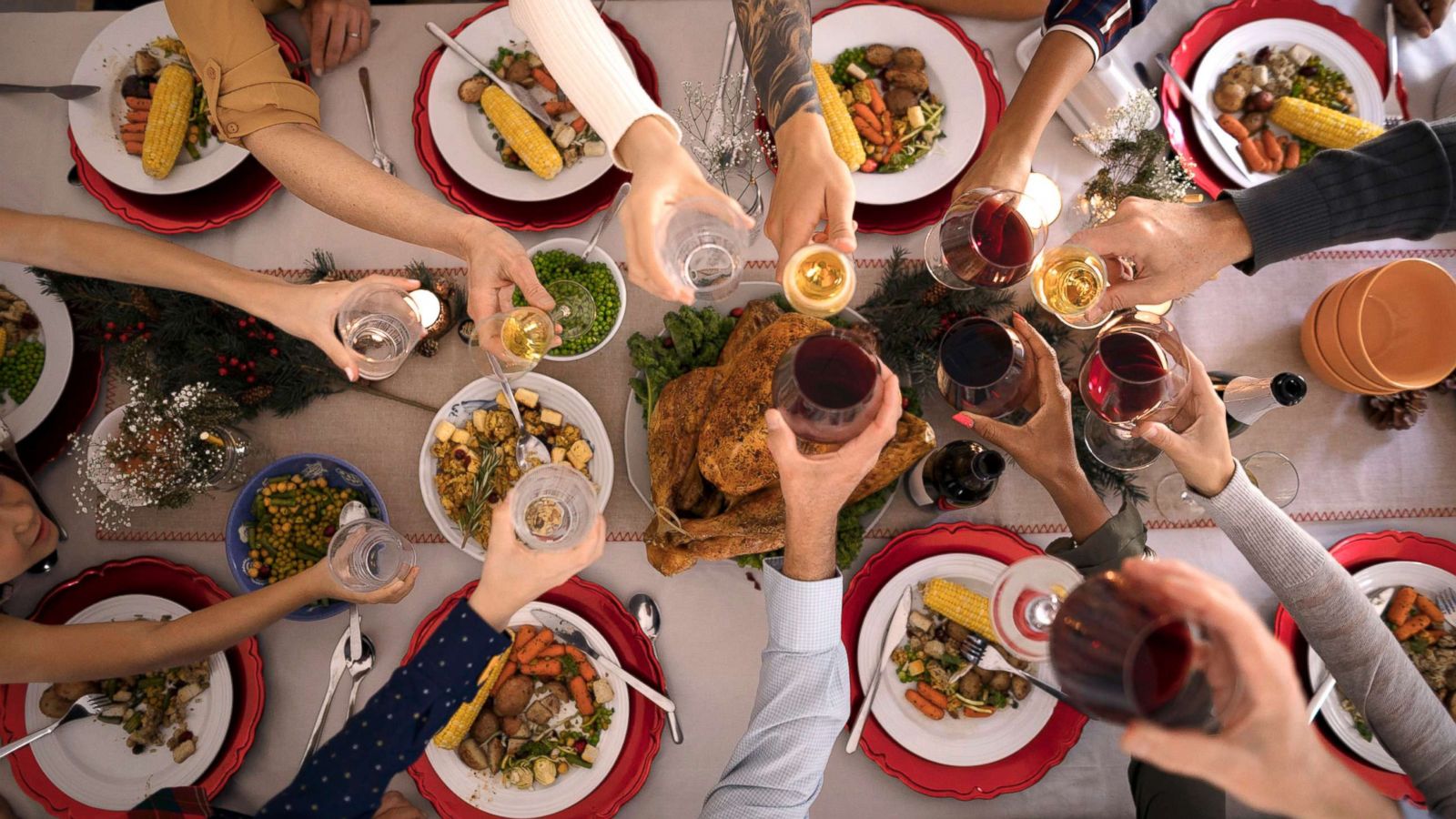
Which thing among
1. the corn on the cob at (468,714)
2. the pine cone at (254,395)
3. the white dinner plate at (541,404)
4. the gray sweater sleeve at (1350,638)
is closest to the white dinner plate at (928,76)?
the white dinner plate at (541,404)

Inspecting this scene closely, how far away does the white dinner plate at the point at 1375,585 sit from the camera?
1.84 meters

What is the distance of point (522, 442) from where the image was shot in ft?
6.27

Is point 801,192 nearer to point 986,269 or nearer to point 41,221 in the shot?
point 986,269

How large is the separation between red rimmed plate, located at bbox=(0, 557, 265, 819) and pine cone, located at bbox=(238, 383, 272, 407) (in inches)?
19.5

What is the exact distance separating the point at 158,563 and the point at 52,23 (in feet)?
5.63

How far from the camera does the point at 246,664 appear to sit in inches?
75.8

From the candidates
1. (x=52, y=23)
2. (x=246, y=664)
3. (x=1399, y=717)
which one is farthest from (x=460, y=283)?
(x=1399, y=717)

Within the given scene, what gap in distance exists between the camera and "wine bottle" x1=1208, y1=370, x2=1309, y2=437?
1620 millimetres

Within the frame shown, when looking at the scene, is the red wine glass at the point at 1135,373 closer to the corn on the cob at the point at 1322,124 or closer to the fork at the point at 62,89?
the corn on the cob at the point at 1322,124

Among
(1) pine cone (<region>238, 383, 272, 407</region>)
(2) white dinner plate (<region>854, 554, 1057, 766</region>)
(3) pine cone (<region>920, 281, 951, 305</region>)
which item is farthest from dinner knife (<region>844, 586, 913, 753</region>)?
(1) pine cone (<region>238, 383, 272, 407</region>)

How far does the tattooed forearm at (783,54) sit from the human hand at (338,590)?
1526mm

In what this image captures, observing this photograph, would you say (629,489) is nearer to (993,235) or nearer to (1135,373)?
(993,235)

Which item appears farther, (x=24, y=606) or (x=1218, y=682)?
(x=24, y=606)

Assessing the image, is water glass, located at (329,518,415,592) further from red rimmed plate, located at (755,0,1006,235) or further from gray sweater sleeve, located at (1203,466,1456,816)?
gray sweater sleeve, located at (1203,466,1456,816)
